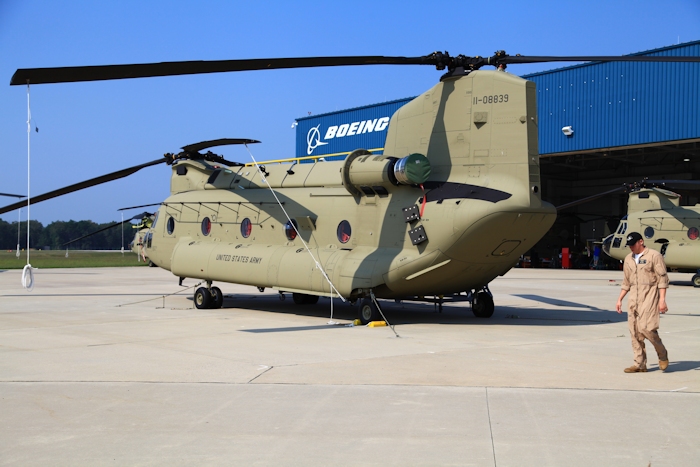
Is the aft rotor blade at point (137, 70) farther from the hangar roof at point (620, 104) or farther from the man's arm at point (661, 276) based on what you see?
the hangar roof at point (620, 104)

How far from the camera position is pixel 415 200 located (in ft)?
43.9

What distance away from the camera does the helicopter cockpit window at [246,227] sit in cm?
1656

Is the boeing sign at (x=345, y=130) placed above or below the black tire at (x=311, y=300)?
above

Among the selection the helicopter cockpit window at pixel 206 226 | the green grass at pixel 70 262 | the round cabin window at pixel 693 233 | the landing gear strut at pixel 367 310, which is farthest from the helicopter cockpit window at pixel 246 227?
the green grass at pixel 70 262

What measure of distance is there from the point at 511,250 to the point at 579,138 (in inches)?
1044

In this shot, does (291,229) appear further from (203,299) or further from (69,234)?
(69,234)

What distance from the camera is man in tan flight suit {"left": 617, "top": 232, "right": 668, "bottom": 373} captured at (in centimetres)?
820

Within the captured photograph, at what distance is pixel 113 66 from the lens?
32.6 feet

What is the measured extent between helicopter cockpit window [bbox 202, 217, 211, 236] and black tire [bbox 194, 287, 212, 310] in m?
1.54

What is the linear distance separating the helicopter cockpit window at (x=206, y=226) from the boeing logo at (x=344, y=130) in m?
27.3

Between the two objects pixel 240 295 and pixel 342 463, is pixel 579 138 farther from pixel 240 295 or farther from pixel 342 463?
pixel 342 463

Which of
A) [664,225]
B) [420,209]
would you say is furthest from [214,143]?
[664,225]

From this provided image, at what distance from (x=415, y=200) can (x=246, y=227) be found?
16.5ft

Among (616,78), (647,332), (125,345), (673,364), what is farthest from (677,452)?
(616,78)
